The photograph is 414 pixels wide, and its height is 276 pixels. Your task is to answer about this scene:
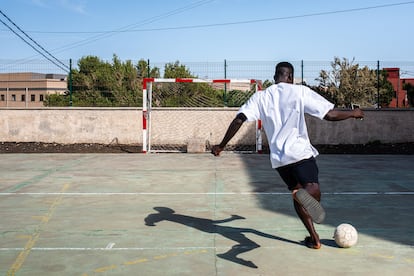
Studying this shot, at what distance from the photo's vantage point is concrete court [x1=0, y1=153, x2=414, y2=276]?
5.21 meters

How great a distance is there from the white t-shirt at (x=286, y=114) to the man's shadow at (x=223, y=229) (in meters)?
1.10

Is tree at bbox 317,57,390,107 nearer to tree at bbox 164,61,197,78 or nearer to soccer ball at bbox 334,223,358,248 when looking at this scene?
tree at bbox 164,61,197,78

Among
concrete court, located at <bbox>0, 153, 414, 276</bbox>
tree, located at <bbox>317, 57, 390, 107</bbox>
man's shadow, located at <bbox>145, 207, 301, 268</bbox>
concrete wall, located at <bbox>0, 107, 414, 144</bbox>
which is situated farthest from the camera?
tree, located at <bbox>317, 57, 390, 107</bbox>

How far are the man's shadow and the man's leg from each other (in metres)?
0.30

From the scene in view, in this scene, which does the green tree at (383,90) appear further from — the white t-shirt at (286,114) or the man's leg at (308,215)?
the white t-shirt at (286,114)

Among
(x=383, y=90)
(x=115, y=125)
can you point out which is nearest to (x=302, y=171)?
(x=115, y=125)

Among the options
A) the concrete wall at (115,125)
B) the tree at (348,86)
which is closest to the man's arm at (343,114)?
the concrete wall at (115,125)

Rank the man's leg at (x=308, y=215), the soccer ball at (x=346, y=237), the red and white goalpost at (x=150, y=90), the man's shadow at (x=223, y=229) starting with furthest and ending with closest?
the red and white goalpost at (x=150, y=90)
the soccer ball at (x=346, y=237)
the man's shadow at (x=223, y=229)
the man's leg at (x=308, y=215)

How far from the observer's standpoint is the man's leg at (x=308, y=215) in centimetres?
534

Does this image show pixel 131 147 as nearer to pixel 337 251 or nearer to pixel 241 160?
pixel 241 160

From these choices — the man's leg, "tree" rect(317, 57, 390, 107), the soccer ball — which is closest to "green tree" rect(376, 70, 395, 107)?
"tree" rect(317, 57, 390, 107)

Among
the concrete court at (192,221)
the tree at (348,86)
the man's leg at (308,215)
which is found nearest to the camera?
the concrete court at (192,221)

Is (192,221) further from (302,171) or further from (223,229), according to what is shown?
(302,171)

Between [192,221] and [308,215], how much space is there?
222cm
